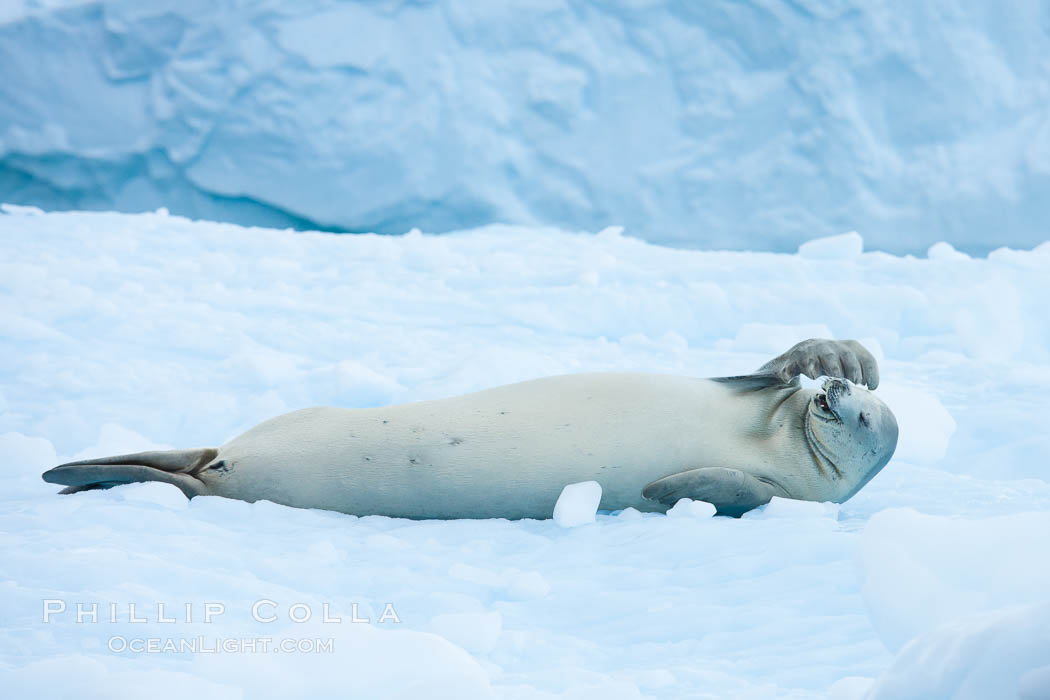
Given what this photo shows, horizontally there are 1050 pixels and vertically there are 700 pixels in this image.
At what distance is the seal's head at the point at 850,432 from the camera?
2652 millimetres

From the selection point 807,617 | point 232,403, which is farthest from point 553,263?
point 807,617

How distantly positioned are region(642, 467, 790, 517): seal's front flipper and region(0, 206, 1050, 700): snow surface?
0.05 metres

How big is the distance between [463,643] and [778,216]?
27.6ft

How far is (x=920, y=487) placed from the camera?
2.83m

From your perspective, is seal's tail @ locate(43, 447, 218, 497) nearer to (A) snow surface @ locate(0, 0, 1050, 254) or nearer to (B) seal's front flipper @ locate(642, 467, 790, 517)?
(B) seal's front flipper @ locate(642, 467, 790, 517)

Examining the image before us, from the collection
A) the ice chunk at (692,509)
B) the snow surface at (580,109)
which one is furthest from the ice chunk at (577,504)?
the snow surface at (580,109)

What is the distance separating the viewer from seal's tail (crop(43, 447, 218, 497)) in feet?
7.97

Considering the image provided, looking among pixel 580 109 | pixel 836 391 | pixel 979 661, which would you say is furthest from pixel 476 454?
pixel 580 109

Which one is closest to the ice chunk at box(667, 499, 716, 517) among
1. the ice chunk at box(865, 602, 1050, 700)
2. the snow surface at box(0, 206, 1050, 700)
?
the snow surface at box(0, 206, 1050, 700)

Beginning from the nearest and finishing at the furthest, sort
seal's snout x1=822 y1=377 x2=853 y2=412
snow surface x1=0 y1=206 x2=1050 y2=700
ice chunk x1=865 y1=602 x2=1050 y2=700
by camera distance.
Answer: ice chunk x1=865 y1=602 x2=1050 y2=700 < snow surface x1=0 y1=206 x2=1050 y2=700 < seal's snout x1=822 y1=377 x2=853 y2=412

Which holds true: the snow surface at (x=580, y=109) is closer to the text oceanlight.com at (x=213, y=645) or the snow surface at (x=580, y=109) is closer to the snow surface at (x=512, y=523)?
the snow surface at (x=512, y=523)

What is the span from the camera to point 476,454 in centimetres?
252

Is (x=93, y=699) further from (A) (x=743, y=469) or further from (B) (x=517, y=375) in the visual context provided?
(B) (x=517, y=375)

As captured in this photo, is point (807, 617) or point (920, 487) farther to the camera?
point (920, 487)
